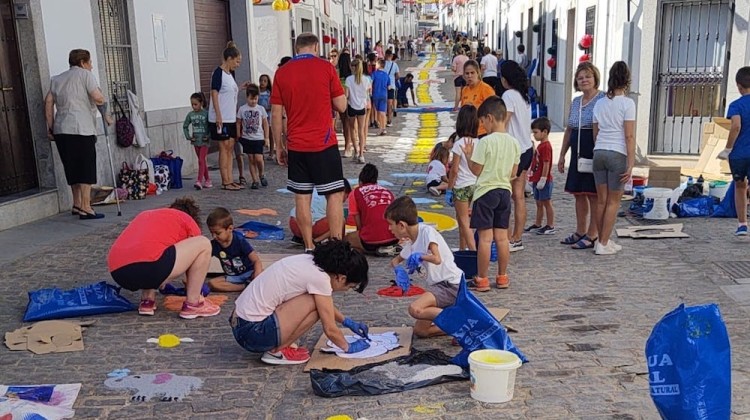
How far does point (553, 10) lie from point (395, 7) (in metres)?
48.1

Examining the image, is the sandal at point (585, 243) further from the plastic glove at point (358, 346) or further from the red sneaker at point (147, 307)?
the red sneaker at point (147, 307)

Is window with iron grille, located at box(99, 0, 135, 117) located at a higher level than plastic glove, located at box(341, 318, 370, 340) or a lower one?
higher

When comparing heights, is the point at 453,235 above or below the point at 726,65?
below

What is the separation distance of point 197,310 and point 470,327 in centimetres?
212

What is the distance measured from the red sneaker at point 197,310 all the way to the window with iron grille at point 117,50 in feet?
17.8

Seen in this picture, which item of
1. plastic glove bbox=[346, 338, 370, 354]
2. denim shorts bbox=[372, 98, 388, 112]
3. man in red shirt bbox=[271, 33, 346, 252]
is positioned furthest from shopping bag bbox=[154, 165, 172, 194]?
denim shorts bbox=[372, 98, 388, 112]

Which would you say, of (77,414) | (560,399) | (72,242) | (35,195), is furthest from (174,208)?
(35,195)

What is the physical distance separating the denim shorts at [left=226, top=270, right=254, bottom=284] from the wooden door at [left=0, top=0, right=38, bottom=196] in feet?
12.9

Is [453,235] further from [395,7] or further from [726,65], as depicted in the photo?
[395,7]

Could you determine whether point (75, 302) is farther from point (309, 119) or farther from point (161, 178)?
point (161, 178)

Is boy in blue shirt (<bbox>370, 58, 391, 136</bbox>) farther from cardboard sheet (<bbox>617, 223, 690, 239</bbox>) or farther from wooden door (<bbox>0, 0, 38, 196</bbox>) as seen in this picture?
cardboard sheet (<bbox>617, 223, 690, 239</bbox>)

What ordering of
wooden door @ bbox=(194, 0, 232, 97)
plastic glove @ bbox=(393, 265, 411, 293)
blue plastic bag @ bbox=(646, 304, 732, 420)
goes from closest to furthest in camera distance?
1. blue plastic bag @ bbox=(646, 304, 732, 420)
2. plastic glove @ bbox=(393, 265, 411, 293)
3. wooden door @ bbox=(194, 0, 232, 97)

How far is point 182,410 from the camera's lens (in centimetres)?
374

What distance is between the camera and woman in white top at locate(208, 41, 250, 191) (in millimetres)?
9461
